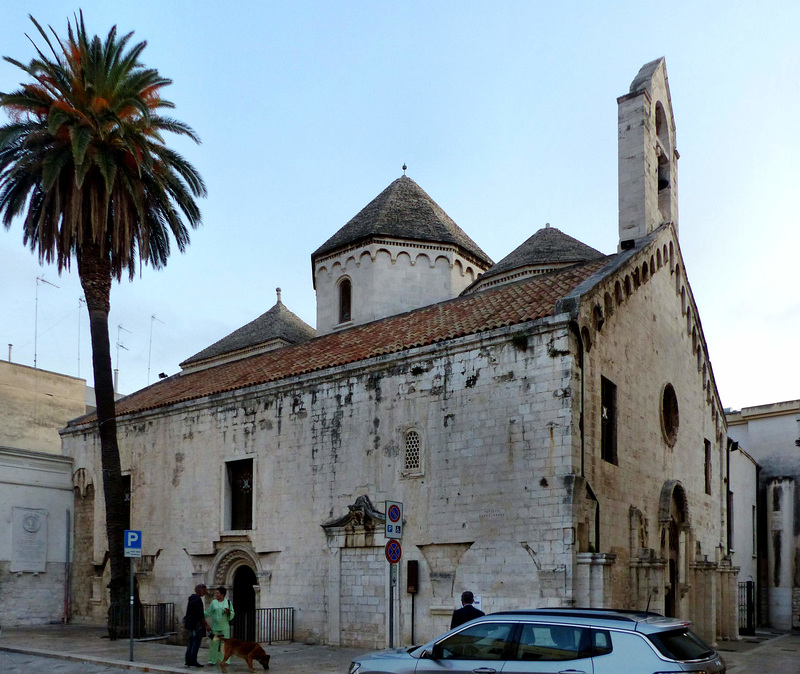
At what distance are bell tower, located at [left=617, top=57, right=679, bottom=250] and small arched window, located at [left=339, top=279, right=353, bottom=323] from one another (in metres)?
11.2

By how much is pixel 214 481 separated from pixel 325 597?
212 inches

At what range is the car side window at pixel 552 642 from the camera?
927 cm

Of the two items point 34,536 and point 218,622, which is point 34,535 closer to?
point 34,536

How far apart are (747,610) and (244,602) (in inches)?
706

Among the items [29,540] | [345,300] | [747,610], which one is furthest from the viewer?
[345,300]

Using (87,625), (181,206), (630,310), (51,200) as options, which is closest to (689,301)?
(630,310)

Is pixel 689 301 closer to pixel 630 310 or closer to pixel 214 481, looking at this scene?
pixel 630 310

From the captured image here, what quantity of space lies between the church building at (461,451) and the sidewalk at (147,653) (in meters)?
1.25

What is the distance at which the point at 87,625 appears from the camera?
88.2 feet

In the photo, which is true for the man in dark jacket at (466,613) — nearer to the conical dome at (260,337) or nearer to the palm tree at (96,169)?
the palm tree at (96,169)

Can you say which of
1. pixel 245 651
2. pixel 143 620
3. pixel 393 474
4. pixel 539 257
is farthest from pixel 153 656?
pixel 539 257

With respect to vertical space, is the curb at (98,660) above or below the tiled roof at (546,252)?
below

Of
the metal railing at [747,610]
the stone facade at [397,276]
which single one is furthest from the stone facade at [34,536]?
the metal railing at [747,610]

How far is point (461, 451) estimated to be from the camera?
61.0ft
